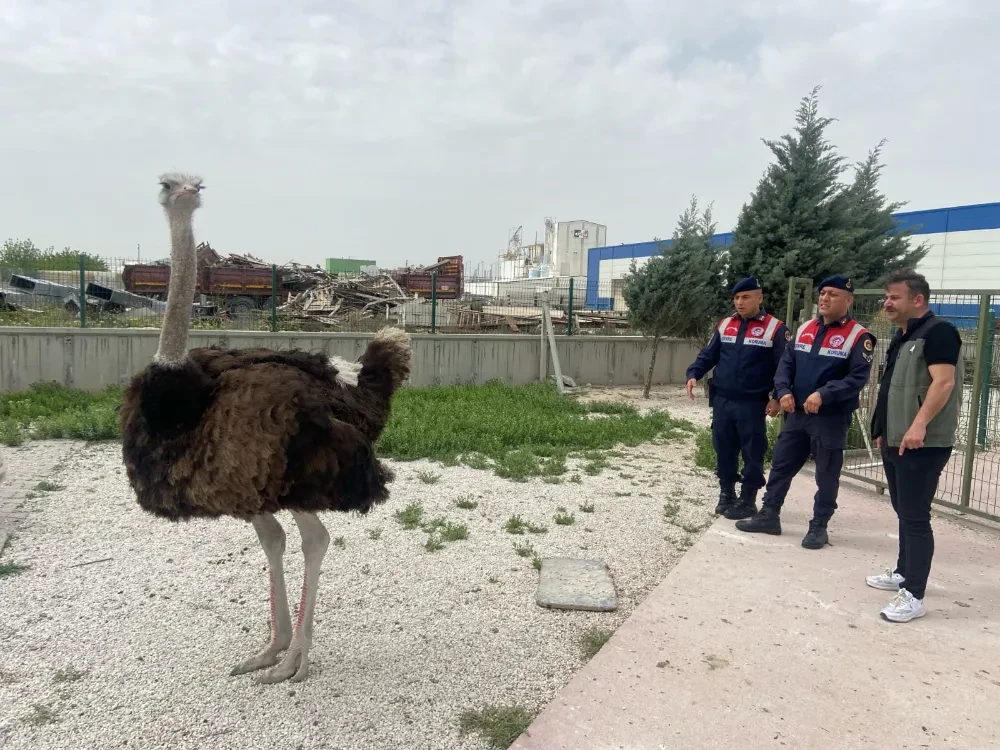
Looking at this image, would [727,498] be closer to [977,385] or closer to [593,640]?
[977,385]

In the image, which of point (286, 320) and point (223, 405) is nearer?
point (223, 405)

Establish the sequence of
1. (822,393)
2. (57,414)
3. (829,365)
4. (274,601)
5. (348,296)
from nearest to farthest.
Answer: (274,601)
(822,393)
(829,365)
(57,414)
(348,296)

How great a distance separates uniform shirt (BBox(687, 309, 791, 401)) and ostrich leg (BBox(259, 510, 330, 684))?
313 centimetres

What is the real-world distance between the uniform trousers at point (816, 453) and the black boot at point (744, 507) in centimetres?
31

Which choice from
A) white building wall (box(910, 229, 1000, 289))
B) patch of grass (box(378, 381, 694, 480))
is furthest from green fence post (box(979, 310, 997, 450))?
white building wall (box(910, 229, 1000, 289))

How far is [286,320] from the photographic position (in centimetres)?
1126

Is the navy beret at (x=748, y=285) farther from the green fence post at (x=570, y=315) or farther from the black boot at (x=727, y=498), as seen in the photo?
the green fence post at (x=570, y=315)

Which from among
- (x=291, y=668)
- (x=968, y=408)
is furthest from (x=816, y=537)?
(x=291, y=668)

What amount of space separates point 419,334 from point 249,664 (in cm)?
897

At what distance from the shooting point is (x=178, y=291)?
2781 millimetres

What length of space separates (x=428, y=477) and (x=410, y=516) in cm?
108

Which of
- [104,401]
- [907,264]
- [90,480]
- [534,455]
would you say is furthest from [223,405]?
[907,264]

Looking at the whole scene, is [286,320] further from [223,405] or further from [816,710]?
[816,710]

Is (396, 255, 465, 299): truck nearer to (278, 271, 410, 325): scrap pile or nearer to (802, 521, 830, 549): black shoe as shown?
(278, 271, 410, 325): scrap pile
